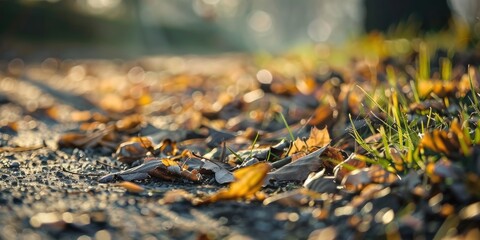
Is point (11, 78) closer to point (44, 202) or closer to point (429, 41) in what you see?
point (429, 41)

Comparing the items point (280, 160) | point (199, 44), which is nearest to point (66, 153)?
point (280, 160)

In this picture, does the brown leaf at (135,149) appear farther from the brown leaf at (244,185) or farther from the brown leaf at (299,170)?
the brown leaf at (244,185)

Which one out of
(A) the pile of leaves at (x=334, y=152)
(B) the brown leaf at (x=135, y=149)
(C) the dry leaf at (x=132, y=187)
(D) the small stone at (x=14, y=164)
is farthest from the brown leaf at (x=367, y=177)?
(D) the small stone at (x=14, y=164)

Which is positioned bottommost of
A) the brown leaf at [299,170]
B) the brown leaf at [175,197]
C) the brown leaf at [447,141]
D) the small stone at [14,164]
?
the brown leaf at [299,170]

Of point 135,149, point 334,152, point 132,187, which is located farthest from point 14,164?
point 334,152

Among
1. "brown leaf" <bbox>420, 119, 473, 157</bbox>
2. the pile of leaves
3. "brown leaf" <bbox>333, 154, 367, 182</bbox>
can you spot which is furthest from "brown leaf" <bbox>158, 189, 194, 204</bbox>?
"brown leaf" <bbox>420, 119, 473, 157</bbox>

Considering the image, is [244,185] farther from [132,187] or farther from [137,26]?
[137,26]

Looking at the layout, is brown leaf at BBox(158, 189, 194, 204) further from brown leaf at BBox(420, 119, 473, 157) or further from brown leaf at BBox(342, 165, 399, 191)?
brown leaf at BBox(420, 119, 473, 157)
